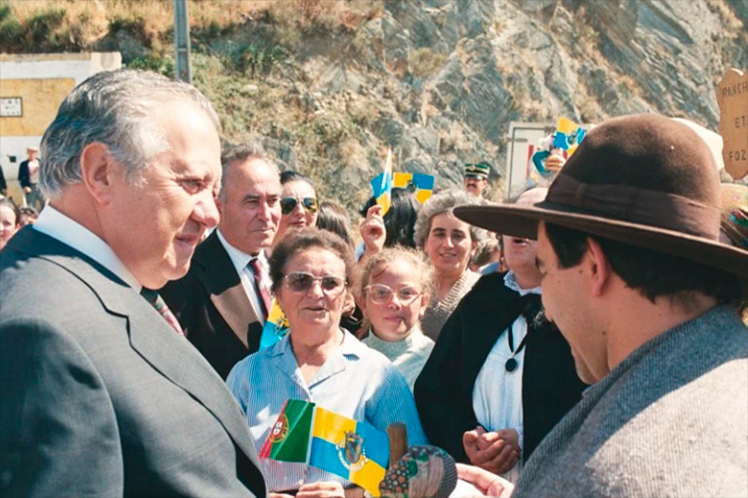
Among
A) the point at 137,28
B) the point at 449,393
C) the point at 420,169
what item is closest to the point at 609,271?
the point at 449,393

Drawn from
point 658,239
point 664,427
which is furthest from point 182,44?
point 664,427

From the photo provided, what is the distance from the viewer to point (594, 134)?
5.78ft

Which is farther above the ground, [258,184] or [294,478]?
[258,184]

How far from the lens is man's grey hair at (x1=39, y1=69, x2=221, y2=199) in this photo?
1879mm

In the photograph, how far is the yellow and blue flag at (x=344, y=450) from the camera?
292 cm

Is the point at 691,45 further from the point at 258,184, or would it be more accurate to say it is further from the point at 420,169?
the point at 258,184

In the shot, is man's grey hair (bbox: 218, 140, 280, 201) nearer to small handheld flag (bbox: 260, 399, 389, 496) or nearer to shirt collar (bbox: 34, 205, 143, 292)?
small handheld flag (bbox: 260, 399, 389, 496)

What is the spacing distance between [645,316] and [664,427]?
0.87 feet

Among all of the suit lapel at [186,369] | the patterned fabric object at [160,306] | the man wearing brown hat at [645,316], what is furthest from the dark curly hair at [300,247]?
the man wearing brown hat at [645,316]

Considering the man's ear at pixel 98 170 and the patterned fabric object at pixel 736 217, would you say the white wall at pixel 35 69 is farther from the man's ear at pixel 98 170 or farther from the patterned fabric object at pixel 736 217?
the patterned fabric object at pixel 736 217

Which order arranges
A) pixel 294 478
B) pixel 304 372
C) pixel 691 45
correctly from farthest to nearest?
pixel 691 45, pixel 304 372, pixel 294 478

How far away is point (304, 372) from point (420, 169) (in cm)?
1846

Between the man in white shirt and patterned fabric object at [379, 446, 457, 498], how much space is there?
76.4 inches

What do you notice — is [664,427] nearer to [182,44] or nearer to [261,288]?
[261,288]
